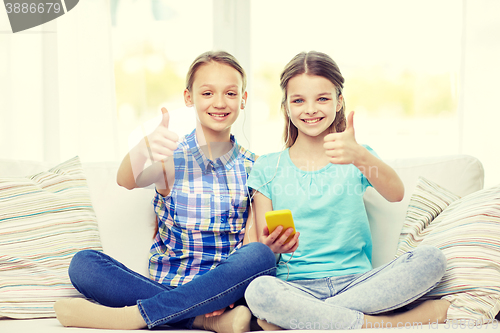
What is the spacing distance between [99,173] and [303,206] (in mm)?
646

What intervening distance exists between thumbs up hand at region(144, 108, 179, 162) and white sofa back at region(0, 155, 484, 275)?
25cm

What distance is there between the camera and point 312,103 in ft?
3.95

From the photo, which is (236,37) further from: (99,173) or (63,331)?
(63,331)

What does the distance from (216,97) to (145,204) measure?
389 millimetres

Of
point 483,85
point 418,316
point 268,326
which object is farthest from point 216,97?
point 483,85

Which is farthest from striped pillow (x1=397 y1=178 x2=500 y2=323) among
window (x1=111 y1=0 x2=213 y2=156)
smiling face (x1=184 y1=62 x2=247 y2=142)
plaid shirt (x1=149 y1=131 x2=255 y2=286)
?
window (x1=111 y1=0 x2=213 y2=156)

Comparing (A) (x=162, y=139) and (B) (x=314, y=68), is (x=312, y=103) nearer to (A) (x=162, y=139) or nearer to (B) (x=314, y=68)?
(B) (x=314, y=68)

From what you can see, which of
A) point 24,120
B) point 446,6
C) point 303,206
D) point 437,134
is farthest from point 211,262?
point 446,6

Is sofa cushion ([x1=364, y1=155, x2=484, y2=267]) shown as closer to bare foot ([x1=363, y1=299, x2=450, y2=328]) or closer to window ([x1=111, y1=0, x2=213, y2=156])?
bare foot ([x1=363, y1=299, x2=450, y2=328])

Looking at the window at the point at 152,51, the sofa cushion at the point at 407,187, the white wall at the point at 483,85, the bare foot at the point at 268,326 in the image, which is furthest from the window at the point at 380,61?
the bare foot at the point at 268,326

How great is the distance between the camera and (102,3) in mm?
1867

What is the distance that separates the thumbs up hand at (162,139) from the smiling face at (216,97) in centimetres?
17

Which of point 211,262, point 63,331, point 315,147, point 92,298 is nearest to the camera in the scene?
point 63,331

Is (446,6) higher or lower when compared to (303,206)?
higher
